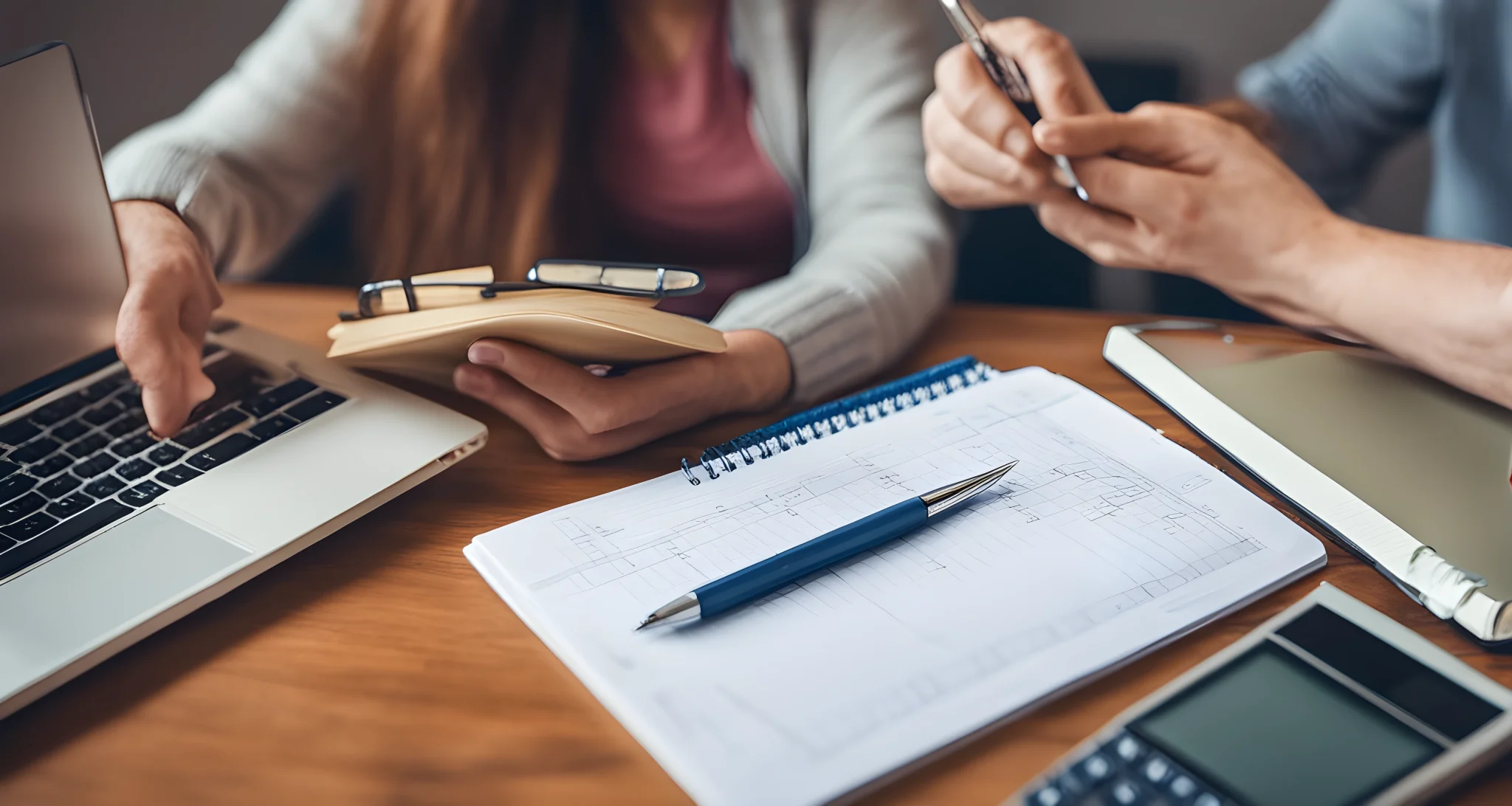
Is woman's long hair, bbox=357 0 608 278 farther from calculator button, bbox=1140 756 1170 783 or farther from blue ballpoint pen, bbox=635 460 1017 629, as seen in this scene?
calculator button, bbox=1140 756 1170 783

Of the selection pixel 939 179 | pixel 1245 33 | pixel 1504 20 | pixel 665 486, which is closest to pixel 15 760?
pixel 665 486

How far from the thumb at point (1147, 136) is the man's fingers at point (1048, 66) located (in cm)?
4

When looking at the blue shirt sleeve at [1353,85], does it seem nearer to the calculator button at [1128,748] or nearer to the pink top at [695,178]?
the pink top at [695,178]

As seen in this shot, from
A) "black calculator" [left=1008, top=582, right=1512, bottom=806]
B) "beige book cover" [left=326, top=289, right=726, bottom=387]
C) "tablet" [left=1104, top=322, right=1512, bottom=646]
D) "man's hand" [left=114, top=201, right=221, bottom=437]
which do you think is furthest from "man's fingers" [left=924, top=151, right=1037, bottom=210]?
"man's hand" [left=114, top=201, right=221, bottom=437]

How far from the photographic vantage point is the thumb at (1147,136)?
0.59 meters

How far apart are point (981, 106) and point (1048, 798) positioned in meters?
0.48

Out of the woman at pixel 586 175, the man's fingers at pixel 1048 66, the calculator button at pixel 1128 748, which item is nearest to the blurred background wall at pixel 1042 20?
the woman at pixel 586 175

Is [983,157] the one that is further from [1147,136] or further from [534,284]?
[534,284]

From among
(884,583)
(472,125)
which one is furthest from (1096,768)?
(472,125)

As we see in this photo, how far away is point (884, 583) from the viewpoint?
424 millimetres

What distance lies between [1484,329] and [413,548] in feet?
1.86

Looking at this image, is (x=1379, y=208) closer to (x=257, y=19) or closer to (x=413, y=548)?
(x=413, y=548)

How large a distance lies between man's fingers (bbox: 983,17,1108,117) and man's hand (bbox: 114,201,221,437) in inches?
21.2

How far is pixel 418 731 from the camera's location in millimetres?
374
